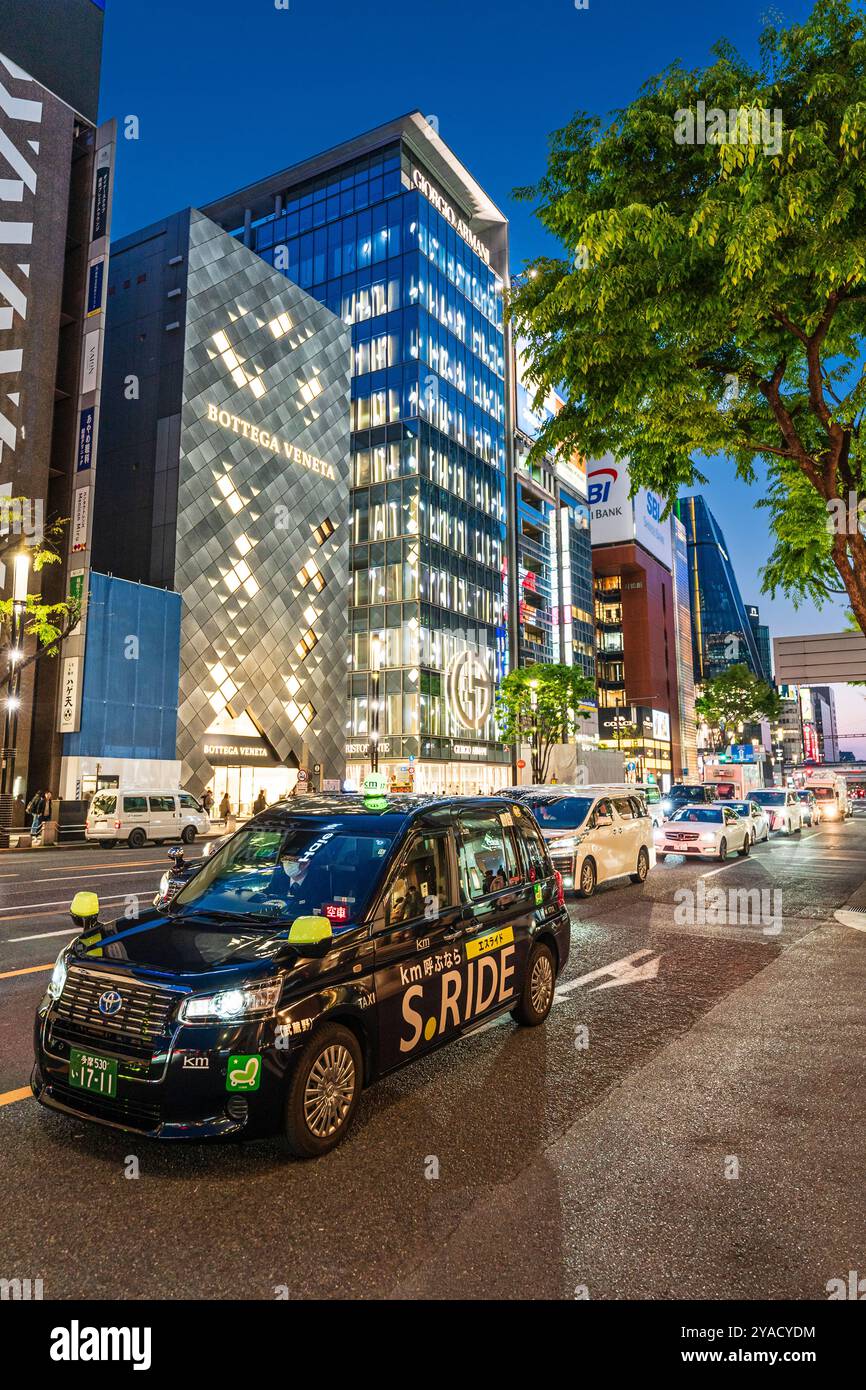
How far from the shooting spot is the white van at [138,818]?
27578 mm

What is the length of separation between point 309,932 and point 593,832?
1040cm

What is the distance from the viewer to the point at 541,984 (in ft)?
21.0

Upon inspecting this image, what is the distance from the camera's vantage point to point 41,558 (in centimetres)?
2631

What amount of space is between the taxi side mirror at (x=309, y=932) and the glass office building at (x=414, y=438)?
50940 millimetres

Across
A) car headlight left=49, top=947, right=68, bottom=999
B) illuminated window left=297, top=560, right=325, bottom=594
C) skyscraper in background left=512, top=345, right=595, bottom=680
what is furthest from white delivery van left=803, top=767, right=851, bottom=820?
car headlight left=49, top=947, right=68, bottom=999

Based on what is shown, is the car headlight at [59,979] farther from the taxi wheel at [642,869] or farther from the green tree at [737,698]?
the green tree at [737,698]

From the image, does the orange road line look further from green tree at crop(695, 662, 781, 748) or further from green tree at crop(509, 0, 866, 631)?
green tree at crop(695, 662, 781, 748)

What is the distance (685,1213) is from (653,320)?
31.5ft

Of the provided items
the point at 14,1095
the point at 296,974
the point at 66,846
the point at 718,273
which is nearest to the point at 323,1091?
the point at 296,974

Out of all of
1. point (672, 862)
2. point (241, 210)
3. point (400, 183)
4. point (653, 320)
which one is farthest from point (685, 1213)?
point (241, 210)

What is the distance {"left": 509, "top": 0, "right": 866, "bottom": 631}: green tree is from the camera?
8.72 meters

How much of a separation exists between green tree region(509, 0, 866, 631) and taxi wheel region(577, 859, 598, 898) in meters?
5.79

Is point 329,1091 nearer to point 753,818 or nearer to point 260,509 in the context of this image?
point 753,818

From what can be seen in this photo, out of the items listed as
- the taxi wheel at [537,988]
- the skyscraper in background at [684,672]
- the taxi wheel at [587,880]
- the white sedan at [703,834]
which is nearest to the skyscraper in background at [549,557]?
the skyscraper in background at [684,672]
